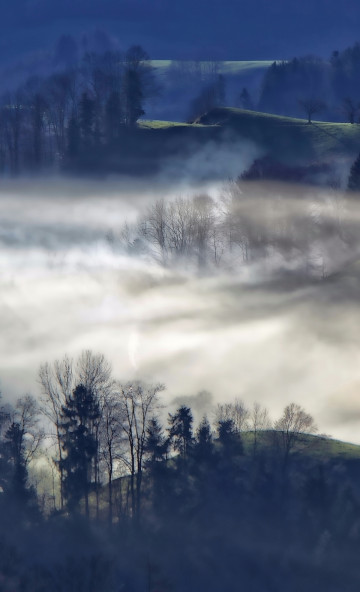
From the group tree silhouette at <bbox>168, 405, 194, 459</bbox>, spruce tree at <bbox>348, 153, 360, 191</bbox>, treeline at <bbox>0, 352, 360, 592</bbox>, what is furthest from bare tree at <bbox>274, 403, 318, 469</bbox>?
spruce tree at <bbox>348, 153, 360, 191</bbox>

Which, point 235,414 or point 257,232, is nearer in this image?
point 235,414

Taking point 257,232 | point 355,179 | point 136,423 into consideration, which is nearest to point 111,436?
point 136,423

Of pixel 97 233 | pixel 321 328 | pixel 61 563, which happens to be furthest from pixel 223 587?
pixel 97 233

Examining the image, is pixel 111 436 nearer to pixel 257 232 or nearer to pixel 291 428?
pixel 291 428

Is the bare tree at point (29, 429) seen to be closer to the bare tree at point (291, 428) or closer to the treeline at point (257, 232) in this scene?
the bare tree at point (291, 428)

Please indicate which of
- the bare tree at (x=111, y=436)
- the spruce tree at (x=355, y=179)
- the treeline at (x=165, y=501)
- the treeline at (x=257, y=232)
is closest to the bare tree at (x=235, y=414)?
the treeline at (x=165, y=501)

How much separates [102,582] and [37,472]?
19.3 metres

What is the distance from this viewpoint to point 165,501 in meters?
92.6

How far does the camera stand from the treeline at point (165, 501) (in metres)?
85.1

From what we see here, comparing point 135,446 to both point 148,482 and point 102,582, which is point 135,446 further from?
point 102,582

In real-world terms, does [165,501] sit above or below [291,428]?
below

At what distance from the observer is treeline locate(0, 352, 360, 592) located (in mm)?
85125

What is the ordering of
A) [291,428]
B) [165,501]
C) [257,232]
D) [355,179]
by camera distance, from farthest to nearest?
Answer: [355,179], [257,232], [291,428], [165,501]

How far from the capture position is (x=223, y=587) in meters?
84.9
